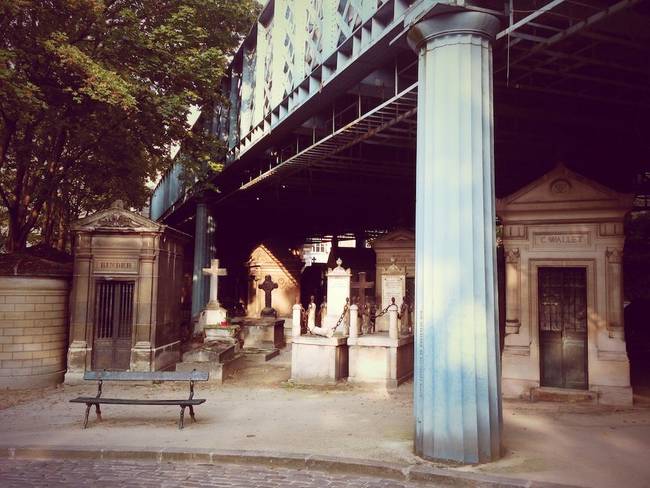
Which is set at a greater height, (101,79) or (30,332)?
(101,79)

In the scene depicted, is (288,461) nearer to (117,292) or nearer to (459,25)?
(459,25)

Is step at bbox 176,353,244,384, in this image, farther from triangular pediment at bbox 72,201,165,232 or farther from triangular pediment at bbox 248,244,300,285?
triangular pediment at bbox 248,244,300,285

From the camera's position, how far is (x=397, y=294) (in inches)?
690

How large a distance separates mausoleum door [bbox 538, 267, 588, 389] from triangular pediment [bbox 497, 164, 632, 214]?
1.34 meters

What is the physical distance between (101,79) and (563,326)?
11.7 m

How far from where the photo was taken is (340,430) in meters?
7.91

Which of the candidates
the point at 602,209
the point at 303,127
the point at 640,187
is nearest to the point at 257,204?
the point at 303,127

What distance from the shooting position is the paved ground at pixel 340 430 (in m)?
6.27

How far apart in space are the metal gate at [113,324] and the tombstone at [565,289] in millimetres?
9115

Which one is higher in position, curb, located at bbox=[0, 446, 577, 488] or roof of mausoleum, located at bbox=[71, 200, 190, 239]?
roof of mausoleum, located at bbox=[71, 200, 190, 239]

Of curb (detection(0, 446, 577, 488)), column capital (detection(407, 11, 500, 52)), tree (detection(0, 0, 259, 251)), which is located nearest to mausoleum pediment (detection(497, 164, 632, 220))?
column capital (detection(407, 11, 500, 52))

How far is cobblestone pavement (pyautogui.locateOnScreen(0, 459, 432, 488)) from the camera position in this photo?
588 cm

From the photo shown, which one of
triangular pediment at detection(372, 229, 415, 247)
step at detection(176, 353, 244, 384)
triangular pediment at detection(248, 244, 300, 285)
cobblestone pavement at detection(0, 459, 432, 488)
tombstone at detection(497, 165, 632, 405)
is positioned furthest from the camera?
triangular pediment at detection(248, 244, 300, 285)

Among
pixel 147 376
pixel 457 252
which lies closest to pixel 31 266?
pixel 147 376
